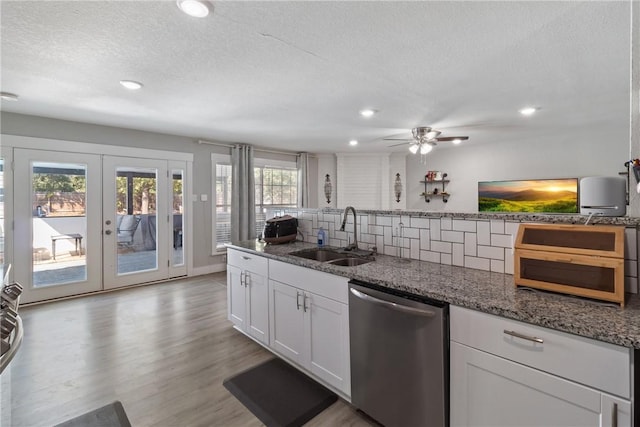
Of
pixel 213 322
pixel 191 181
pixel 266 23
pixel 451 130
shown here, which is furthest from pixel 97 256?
pixel 451 130

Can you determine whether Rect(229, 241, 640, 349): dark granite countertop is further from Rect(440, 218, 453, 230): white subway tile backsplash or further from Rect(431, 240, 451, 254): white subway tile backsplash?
Rect(440, 218, 453, 230): white subway tile backsplash

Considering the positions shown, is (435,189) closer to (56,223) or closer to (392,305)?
(392,305)

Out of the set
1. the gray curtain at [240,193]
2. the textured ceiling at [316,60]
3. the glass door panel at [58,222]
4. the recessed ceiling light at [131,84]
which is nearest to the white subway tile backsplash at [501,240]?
the textured ceiling at [316,60]

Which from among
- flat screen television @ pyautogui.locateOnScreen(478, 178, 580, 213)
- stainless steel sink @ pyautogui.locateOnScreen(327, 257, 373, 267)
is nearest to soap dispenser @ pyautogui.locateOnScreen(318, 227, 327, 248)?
stainless steel sink @ pyautogui.locateOnScreen(327, 257, 373, 267)

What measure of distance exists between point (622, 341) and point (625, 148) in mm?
5573

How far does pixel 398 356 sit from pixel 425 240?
86 centimetres

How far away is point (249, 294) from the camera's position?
2691 mm

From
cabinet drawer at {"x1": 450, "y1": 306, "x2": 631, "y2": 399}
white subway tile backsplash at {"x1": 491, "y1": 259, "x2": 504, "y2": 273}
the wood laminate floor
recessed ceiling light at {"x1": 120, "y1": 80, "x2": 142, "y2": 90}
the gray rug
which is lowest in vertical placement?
the gray rug

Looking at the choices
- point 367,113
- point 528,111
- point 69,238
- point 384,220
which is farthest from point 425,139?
point 69,238

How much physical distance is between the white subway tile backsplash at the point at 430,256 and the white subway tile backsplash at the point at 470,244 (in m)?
0.20

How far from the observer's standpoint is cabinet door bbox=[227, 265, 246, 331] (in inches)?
110

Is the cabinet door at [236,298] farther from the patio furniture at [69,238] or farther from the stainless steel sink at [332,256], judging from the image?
the patio furniture at [69,238]

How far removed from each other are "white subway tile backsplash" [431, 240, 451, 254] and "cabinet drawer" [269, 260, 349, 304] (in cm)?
69

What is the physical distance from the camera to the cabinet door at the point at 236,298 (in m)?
2.79
